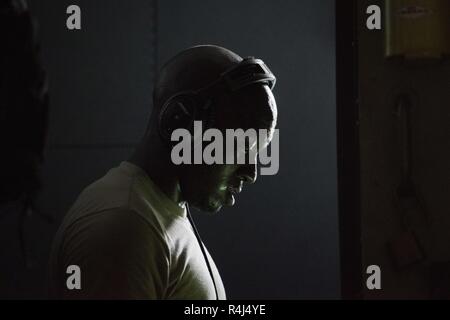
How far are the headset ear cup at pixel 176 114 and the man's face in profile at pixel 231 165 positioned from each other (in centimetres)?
4

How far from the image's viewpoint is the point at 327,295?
7.23 ft

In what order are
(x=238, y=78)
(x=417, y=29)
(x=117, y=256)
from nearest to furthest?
(x=117, y=256)
(x=238, y=78)
(x=417, y=29)

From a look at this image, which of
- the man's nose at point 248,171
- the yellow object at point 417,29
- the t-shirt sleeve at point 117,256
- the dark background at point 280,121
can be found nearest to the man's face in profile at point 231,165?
the man's nose at point 248,171

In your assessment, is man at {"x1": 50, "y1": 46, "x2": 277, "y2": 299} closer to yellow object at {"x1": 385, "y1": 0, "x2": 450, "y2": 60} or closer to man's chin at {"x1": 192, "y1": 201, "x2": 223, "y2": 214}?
man's chin at {"x1": 192, "y1": 201, "x2": 223, "y2": 214}

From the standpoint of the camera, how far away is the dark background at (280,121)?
2186mm

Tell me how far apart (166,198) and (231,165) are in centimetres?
12

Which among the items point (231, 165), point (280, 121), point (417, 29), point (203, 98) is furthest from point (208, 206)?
point (280, 121)

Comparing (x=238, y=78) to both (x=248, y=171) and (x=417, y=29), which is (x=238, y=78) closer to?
(x=248, y=171)

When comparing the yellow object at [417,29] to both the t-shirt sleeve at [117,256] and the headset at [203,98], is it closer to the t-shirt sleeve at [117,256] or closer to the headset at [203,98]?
the headset at [203,98]

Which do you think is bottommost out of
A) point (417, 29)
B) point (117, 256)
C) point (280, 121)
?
Answer: point (117, 256)

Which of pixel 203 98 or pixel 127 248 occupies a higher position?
pixel 203 98

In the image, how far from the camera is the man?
0.77 m

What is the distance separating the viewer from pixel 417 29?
1.42 meters
